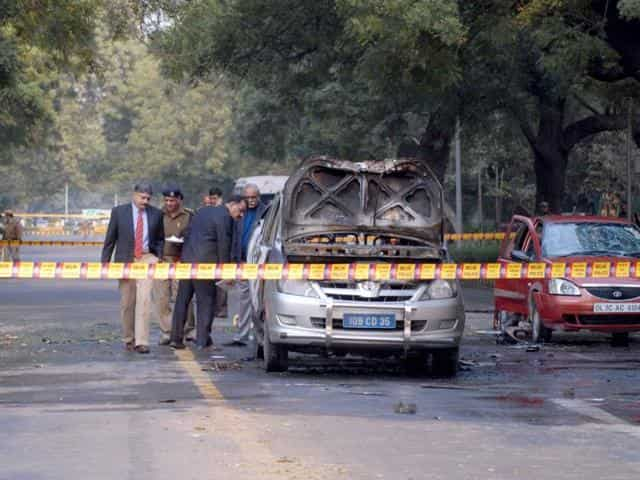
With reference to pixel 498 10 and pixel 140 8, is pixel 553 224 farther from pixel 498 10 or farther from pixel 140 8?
pixel 140 8

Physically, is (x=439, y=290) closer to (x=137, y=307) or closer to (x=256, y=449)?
(x=137, y=307)

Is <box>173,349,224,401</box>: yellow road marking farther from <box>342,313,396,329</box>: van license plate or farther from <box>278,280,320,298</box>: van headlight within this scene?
<box>342,313,396,329</box>: van license plate

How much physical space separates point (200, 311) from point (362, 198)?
3058mm

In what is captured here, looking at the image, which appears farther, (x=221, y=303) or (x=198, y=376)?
(x=221, y=303)

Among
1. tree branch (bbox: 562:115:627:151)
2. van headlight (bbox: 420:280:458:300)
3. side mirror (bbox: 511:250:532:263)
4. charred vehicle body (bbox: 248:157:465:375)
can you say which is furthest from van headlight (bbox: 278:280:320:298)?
tree branch (bbox: 562:115:627:151)

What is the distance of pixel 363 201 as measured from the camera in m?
15.8

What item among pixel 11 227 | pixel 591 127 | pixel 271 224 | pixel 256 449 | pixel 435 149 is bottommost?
pixel 256 449

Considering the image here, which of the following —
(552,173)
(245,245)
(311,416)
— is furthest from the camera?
(552,173)

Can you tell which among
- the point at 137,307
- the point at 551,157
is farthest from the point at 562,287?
the point at 551,157

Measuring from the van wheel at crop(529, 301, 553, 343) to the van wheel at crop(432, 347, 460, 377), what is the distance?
4769 millimetres

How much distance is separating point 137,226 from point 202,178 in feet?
327

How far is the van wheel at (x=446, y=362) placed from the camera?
15.1 m

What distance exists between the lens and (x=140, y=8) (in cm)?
3025

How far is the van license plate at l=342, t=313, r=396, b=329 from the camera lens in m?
14.8
